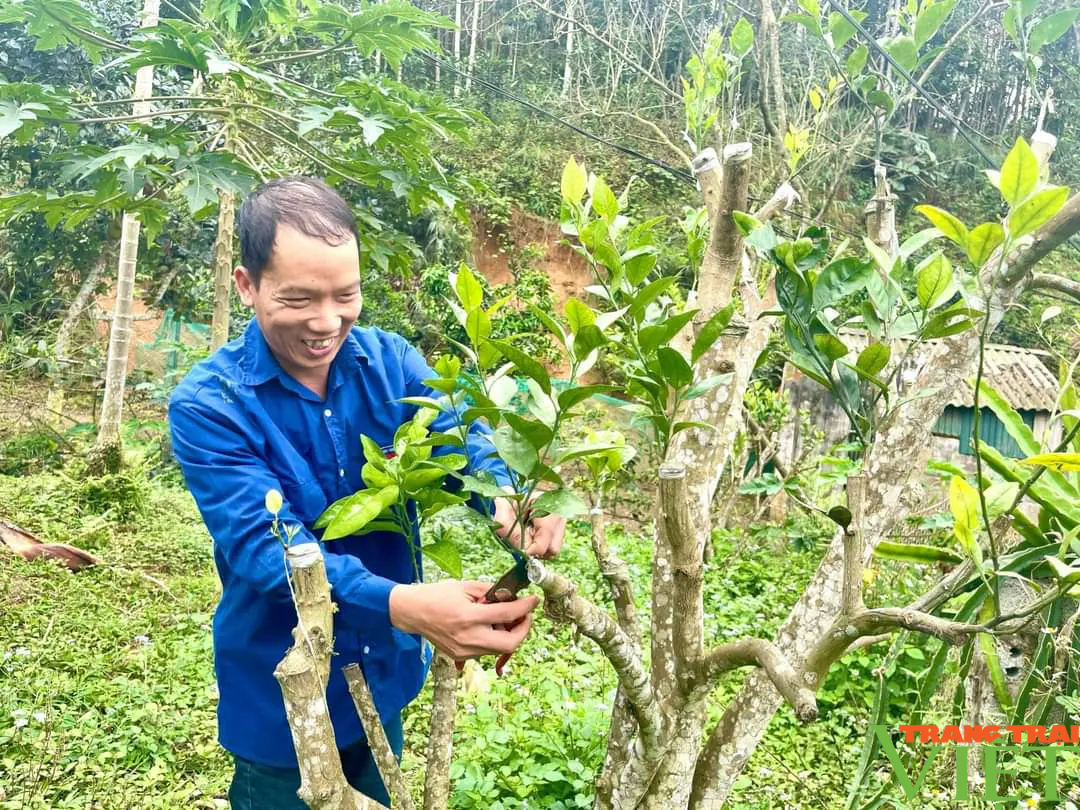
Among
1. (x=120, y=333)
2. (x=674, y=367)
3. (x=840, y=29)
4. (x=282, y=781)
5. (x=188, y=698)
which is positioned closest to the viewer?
(x=674, y=367)

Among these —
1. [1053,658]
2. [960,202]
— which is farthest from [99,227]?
[960,202]

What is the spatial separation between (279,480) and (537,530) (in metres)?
0.41

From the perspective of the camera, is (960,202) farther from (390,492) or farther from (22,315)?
(390,492)

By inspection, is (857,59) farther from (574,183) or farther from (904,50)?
(574,183)

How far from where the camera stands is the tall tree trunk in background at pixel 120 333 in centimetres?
406

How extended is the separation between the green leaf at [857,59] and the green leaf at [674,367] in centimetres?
100

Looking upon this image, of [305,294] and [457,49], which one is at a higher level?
[457,49]

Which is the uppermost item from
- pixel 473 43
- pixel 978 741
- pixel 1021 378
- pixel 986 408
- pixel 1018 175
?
pixel 473 43

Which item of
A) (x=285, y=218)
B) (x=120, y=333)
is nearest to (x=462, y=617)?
(x=285, y=218)

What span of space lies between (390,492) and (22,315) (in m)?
8.52

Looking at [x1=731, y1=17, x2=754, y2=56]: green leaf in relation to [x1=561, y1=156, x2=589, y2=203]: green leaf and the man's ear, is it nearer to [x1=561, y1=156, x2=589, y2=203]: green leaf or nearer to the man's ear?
[x1=561, y1=156, x2=589, y2=203]: green leaf

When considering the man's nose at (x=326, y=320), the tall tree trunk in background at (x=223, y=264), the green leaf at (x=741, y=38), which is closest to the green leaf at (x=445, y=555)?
the man's nose at (x=326, y=320)

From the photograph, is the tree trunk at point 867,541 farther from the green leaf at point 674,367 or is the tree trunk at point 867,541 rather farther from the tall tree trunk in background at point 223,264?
the tall tree trunk in background at point 223,264

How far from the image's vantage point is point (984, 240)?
2.54ft
